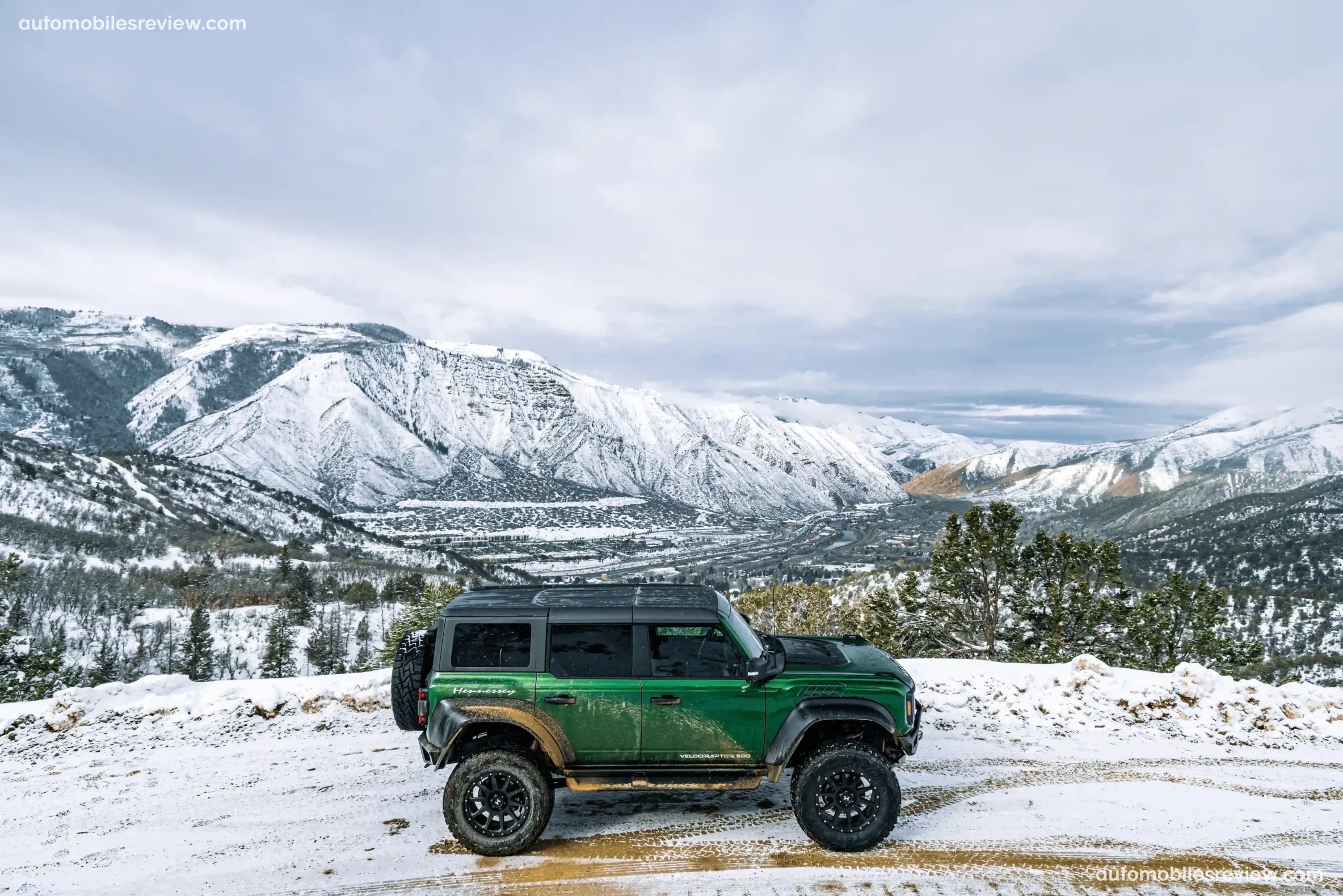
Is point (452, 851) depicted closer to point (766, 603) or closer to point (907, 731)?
point (907, 731)

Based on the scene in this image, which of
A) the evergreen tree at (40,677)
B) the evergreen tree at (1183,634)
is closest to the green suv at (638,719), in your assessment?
the evergreen tree at (40,677)

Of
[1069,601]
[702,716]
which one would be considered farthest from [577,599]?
[1069,601]

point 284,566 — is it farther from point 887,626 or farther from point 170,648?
point 887,626

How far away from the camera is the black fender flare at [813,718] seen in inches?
273

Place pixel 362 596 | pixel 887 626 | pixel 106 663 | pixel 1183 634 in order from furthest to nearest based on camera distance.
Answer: pixel 362 596 < pixel 106 663 < pixel 1183 634 < pixel 887 626

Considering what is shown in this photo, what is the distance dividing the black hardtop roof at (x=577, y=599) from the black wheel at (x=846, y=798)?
193 cm

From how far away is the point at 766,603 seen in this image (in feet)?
148

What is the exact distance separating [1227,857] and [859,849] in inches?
140

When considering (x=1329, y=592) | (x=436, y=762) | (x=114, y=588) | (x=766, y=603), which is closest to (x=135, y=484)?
(x=114, y=588)

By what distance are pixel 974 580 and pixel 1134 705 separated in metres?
14.2

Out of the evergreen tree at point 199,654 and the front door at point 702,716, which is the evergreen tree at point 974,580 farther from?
the evergreen tree at point 199,654

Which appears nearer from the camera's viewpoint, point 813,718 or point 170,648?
point 813,718

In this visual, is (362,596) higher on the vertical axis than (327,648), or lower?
higher

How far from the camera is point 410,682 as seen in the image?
299 inches
